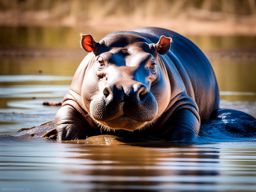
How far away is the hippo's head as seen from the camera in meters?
10.2

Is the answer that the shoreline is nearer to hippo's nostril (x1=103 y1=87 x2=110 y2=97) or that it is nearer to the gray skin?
the gray skin

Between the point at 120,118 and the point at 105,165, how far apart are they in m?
1.39

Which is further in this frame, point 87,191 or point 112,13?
point 112,13

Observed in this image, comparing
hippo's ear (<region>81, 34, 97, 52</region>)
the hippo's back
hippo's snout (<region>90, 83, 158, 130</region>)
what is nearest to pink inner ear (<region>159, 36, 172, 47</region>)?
hippo's ear (<region>81, 34, 97, 52</region>)

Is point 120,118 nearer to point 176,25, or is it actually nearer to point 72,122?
point 72,122

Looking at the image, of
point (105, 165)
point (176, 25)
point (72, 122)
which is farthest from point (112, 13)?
point (105, 165)

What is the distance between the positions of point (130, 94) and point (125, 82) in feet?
0.57

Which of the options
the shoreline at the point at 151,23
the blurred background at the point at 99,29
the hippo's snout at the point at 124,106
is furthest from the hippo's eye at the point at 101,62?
the shoreline at the point at 151,23

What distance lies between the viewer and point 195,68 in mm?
12641

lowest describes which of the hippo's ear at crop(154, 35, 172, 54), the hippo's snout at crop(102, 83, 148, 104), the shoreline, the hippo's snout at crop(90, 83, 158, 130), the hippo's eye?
the shoreline

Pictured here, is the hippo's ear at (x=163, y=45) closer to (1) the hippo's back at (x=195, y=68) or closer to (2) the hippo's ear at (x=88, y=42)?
(2) the hippo's ear at (x=88, y=42)

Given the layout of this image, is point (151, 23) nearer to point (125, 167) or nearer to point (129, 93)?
point (129, 93)

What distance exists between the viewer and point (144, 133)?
11047 millimetres

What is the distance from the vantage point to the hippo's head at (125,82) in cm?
1023
